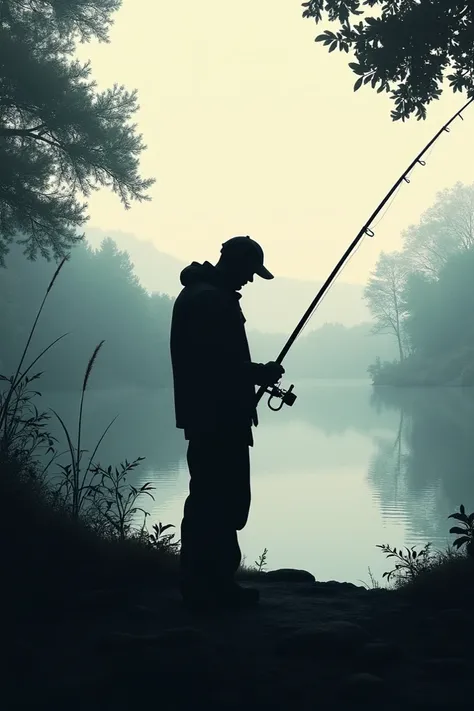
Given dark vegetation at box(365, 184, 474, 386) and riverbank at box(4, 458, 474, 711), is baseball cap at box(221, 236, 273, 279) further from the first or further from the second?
dark vegetation at box(365, 184, 474, 386)

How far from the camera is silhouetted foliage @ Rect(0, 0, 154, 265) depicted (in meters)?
16.3

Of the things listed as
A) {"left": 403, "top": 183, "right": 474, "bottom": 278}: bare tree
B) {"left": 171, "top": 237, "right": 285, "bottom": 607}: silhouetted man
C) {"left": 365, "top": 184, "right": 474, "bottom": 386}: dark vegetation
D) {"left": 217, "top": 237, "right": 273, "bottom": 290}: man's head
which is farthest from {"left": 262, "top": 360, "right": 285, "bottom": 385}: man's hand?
{"left": 403, "top": 183, "right": 474, "bottom": 278}: bare tree

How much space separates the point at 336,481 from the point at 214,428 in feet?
39.7

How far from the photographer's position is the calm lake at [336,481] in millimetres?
10547

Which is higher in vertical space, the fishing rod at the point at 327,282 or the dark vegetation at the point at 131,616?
the fishing rod at the point at 327,282

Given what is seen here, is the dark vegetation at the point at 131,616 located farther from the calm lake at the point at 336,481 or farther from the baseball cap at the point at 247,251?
the calm lake at the point at 336,481

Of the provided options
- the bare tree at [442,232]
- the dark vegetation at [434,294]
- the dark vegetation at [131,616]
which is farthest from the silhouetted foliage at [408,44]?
the bare tree at [442,232]

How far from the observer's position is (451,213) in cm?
6053

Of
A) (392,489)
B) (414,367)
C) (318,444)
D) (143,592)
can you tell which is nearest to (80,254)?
(414,367)

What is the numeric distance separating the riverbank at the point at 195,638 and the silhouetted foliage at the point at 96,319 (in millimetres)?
49435

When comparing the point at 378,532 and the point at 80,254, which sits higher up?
the point at 80,254

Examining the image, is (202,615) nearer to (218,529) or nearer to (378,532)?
(218,529)

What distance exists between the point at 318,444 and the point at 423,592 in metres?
18.9

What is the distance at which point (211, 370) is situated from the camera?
5.05m
